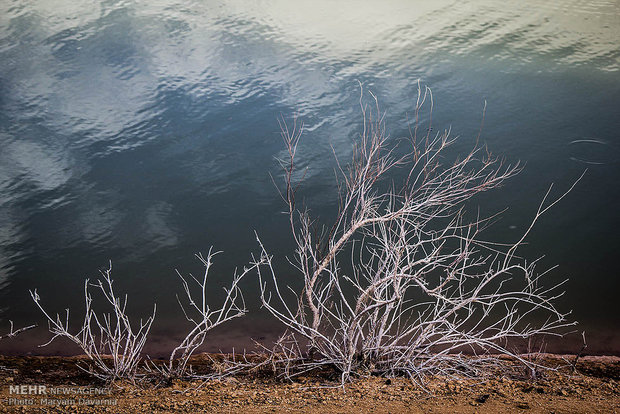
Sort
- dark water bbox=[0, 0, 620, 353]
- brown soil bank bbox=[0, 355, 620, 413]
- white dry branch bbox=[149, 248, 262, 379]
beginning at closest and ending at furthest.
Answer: brown soil bank bbox=[0, 355, 620, 413], white dry branch bbox=[149, 248, 262, 379], dark water bbox=[0, 0, 620, 353]

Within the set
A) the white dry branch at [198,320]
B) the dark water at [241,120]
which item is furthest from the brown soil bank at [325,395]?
the dark water at [241,120]

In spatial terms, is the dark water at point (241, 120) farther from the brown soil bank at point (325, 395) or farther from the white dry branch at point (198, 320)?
the brown soil bank at point (325, 395)

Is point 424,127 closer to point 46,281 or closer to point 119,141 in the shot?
point 119,141

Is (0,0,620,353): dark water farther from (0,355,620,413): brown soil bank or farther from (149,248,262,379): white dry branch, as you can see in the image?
(0,355,620,413): brown soil bank

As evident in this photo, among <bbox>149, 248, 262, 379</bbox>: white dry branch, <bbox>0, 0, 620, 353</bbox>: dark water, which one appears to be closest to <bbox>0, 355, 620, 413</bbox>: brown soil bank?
<bbox>149, 248, 262, 379</bbox>: white dry branch

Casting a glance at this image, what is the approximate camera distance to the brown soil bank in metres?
3.69

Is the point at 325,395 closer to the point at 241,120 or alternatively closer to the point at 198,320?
the point at 198,320

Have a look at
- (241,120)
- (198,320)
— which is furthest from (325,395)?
(241,120)

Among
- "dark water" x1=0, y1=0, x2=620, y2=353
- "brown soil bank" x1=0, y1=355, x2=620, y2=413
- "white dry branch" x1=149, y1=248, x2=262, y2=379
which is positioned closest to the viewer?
"brown soil bank" x1=0, y1=355, x2=620, y2=413

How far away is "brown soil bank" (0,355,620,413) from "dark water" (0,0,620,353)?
1.40 m

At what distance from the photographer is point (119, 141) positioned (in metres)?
9.56

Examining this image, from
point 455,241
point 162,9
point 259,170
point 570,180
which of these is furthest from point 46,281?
point 162,9

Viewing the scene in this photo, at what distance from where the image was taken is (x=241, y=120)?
998 centimetres

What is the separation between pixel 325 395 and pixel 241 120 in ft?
22.1
